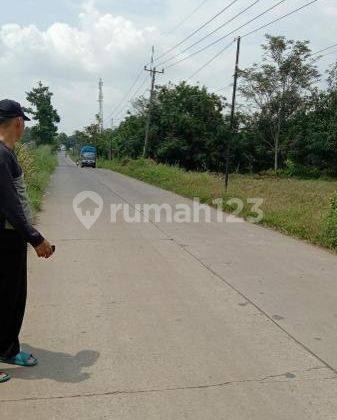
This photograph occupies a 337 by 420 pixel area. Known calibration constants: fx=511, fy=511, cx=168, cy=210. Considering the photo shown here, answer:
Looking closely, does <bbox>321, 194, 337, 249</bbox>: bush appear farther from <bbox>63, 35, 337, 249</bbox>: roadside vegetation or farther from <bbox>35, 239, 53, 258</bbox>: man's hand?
<bbox>63, 35, 337, 249</bbox>: roadside vegetation

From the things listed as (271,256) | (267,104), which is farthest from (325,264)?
(267,104)

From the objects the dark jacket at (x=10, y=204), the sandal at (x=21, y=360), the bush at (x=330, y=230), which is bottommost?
the sandal at (x=21, y=360)

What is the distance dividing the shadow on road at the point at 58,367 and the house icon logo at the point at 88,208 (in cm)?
659

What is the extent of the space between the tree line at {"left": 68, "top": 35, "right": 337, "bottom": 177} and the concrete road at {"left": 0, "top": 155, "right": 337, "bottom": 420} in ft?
116

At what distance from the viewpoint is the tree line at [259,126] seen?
4272 cm

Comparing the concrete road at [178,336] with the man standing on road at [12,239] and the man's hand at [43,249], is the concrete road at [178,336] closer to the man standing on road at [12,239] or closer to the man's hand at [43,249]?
the man standing on road at [12,239]

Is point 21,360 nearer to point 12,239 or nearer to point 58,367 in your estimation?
point 58,367

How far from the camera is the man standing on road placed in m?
3.60

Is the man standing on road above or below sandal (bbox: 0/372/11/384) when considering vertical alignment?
above

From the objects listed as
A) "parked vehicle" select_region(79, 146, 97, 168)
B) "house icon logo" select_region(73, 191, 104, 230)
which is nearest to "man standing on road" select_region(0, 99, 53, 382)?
"house icon logo" select_region(73, 191, 104, 230)

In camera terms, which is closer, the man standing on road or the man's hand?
the man standing on road

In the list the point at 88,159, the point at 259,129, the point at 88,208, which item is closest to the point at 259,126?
the point at 259,129

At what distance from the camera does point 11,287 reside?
3.83 meters

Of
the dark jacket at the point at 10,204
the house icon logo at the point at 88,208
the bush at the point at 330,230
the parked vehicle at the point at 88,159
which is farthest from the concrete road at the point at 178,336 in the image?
the parked vehicle at the point at 88,159
